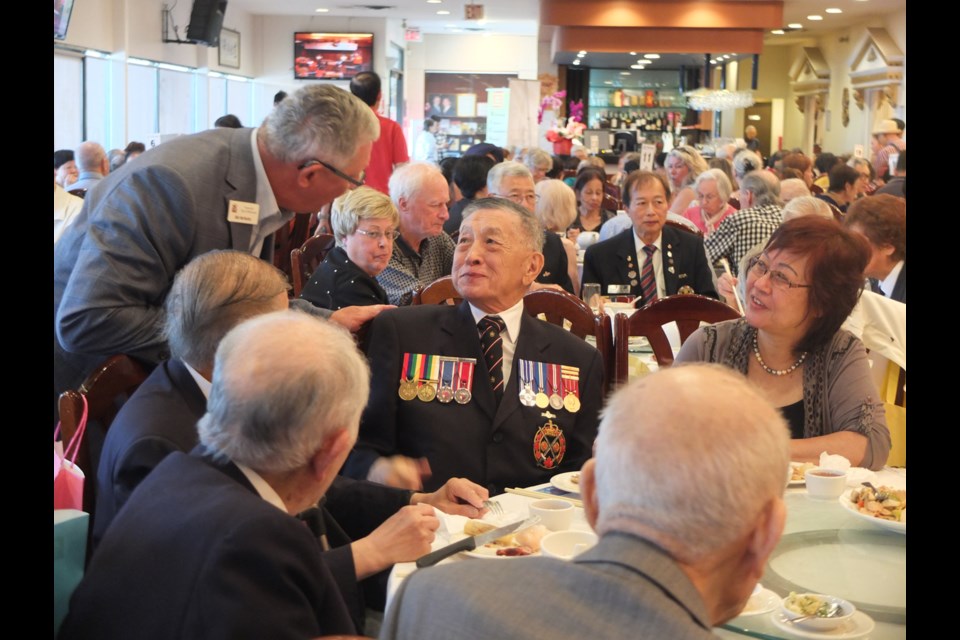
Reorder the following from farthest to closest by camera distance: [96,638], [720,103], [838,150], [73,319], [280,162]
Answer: [838,150] → [720,103] → [280,162] → [73,319] → [96,638]

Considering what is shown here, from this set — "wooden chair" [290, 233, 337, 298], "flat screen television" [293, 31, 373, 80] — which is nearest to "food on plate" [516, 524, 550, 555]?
"wooden chair" [290, 233, 337, 298]

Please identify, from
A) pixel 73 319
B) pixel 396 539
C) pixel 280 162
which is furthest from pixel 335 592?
pixel 280 162

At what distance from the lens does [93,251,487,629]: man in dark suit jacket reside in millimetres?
1970

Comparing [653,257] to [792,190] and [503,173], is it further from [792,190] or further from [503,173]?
[792,190]

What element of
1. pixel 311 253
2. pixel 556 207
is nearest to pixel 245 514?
pixel 311 253

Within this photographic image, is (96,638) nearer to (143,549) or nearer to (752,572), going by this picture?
(143,549)

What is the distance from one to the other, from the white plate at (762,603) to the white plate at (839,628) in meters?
0.02

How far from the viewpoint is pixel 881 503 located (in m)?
2.25

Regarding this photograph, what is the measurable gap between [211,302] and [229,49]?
56.1 ft

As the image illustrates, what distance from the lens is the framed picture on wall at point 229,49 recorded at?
699 inches

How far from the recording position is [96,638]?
1491 millimetres

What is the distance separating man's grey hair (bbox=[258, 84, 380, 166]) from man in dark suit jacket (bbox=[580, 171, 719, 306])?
3083mm

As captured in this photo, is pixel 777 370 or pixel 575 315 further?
pixel 575 315
